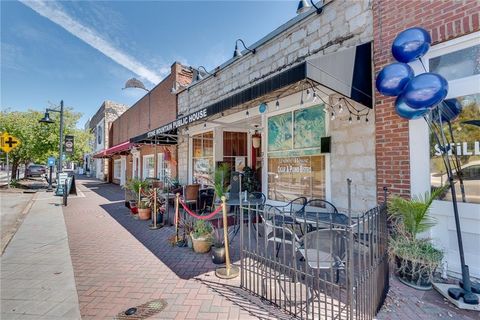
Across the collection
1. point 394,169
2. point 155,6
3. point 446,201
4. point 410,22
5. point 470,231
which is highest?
point 155,6

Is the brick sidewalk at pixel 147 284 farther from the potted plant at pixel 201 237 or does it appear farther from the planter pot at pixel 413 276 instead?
the planter pot at pixel 413 276

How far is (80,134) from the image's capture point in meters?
18.3

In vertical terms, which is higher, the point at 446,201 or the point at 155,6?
the point at 155,6

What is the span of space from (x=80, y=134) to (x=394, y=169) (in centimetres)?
2104

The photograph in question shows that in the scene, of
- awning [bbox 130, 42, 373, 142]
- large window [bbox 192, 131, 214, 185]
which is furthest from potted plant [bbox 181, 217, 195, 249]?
large window [bbox 192, 131, 214, 185]

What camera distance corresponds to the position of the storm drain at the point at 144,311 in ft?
8.42

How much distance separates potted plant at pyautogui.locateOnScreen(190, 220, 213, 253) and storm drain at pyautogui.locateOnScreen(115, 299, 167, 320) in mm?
1588

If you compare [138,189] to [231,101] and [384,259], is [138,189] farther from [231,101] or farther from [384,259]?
[384,259]

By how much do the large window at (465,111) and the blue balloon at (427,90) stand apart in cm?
78

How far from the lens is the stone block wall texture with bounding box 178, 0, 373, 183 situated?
13.6 feet

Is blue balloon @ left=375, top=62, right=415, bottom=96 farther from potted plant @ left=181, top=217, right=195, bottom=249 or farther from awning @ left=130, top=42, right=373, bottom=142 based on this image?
potted plant @ left=181, top=217, right=195, bottom=249

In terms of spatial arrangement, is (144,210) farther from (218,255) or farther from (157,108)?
(157,108)

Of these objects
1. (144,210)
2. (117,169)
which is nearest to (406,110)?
(144,210)

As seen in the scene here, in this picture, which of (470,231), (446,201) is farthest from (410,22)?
(470,231)
